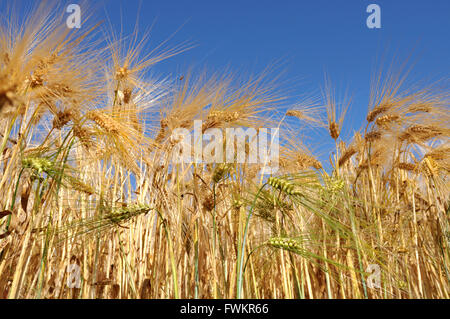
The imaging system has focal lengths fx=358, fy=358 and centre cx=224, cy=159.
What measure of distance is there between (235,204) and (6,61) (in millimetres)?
1166

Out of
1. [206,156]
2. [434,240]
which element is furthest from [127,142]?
[434,240]

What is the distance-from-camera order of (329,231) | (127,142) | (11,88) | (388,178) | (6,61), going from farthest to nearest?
1. (388,178)
2. (329,231)
3. (127,142)
4. (6,61)
5. (11,88)

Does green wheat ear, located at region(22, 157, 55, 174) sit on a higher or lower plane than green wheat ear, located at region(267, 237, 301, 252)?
higher

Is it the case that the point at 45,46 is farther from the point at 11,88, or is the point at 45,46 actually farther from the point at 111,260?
the point at 111,260

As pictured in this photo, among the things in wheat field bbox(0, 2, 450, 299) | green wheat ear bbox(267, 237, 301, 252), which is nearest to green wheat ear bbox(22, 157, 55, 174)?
wheat field bbox(0, 2, 450, 299)

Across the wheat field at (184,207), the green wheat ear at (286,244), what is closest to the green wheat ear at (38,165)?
the wheat field at (184,207)

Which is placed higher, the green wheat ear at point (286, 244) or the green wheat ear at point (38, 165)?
the green wheat ear at point (38, 165)

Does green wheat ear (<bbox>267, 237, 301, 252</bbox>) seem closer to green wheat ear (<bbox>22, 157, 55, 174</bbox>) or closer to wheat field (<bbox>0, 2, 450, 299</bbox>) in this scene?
wheat field (<bbox>0, 2, 450, 299</bbox>)

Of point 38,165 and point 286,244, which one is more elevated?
point 38,165

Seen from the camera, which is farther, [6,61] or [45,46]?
[45,46]

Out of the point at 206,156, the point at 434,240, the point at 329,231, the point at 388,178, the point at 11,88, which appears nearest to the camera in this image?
the point at 11,88

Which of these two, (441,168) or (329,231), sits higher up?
(441,168)

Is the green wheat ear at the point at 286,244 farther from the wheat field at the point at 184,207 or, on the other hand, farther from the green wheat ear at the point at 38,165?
the green wheat ear at the point at 38,165

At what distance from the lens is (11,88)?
39.7 inches
